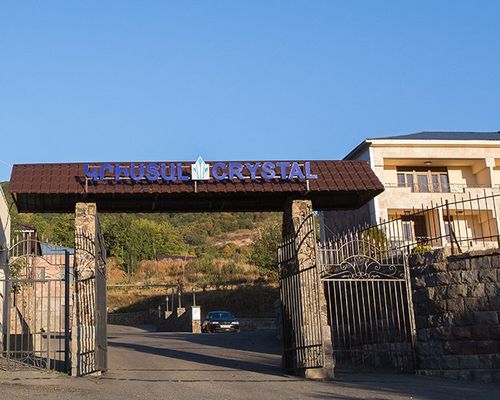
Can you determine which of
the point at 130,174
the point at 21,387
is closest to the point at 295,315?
the point at 130,174

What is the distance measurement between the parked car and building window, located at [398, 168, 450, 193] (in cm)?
1262

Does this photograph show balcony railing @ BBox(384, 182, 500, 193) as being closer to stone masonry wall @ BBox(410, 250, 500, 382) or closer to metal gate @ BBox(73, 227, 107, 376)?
stone masonry wall @ BBox(410, 250, 500, 382)

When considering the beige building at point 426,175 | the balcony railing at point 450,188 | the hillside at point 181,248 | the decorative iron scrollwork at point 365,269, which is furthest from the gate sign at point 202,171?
the hillside at point 181,248

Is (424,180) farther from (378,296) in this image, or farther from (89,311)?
(89,311)

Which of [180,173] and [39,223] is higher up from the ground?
[39,223]

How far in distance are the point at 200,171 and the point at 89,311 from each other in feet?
13.9

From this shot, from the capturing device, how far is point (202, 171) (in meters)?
16.5

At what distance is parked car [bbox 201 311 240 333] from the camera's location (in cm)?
3778

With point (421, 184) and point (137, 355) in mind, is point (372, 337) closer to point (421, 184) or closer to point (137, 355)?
point (137, 355)

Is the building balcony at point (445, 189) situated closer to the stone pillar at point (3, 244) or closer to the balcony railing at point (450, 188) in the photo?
the balcony railing at point (450, 188)

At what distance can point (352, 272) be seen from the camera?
17234 mm

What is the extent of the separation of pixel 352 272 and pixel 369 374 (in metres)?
2.59

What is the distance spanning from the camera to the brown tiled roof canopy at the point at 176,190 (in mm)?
16188

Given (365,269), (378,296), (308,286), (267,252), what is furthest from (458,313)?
(267,252)
